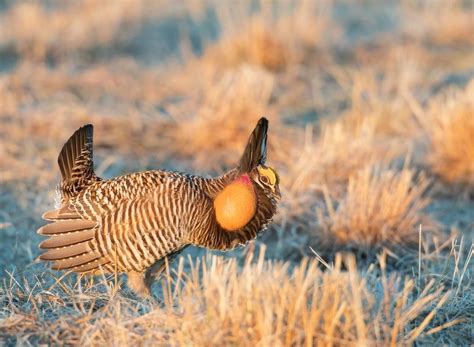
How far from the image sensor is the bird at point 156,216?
3654 mm

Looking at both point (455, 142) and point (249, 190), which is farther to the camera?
point (455, 142)

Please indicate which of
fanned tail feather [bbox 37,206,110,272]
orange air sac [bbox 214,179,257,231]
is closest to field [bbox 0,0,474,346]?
fanned tail feather [bbox 37,206,110,272]

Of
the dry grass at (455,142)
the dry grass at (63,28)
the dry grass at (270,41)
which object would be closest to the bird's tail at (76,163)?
the dry grass at (455,142)

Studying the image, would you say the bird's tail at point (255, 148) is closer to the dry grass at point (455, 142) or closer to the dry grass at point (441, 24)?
the dry grass at point (455, 142)

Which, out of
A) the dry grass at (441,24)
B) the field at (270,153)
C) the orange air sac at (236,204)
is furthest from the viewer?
the dry grass at (441,24)

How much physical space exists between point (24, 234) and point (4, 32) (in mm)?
5285

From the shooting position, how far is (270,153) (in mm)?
6797

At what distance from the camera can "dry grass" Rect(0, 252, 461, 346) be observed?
2.83m

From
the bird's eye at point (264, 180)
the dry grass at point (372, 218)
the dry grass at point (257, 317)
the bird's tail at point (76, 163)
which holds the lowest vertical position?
the dry grass at point (372, 218)

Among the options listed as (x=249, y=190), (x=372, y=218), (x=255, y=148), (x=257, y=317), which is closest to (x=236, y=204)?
(x=249, y=190)

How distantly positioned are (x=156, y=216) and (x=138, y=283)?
48 cm

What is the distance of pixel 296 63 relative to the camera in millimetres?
9625

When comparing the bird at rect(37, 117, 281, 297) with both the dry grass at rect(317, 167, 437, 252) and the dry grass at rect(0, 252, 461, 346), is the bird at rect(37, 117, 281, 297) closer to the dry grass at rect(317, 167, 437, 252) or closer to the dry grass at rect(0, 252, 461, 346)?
the dry grass at rect(0, 252, 461, 346)

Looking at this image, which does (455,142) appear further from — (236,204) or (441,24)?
(441,24)
